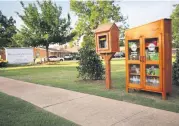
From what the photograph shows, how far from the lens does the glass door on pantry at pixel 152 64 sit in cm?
625

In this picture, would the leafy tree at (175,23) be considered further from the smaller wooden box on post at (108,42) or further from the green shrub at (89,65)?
the smaller wooden box on post at (108,42)

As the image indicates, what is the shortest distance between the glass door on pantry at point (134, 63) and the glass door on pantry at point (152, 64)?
0.24 metres

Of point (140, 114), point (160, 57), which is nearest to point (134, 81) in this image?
point (160, 57)

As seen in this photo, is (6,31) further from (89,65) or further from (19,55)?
(89,65)

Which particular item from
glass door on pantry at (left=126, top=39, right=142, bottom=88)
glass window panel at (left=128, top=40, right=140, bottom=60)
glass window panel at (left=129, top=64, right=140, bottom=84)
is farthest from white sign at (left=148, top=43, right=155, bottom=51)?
glass window panel at (left=129, top=64, right=140, bottom=84)

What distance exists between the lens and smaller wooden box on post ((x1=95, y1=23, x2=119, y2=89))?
7977mm

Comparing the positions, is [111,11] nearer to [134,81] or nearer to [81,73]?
[81,73]

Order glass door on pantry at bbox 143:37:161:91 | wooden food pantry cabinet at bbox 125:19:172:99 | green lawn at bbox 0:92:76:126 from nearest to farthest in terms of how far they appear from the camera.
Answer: green lawn at bbox 0:92:76:126 → wooden food pantry cabinet at bbox 125:19:172:99 → glass door on pantry at bbox 143:37:161:91

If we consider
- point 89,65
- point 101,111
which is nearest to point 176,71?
point 89,65

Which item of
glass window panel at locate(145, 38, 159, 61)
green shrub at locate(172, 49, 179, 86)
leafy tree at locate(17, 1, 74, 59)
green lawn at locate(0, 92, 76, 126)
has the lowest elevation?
green lawn at locate(0, 92, 76, 126)

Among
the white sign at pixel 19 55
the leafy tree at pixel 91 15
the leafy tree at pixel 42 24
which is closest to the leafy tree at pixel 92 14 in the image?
the leafy tree at pixel 91 15

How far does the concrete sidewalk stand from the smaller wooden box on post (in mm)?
2009

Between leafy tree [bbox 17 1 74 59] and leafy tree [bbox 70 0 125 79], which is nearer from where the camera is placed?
leafy tree [bbox 17 1 74 59]

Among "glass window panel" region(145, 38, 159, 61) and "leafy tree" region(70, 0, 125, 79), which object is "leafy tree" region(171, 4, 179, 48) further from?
"glass window panel" region(145, 38, 159, 61)
